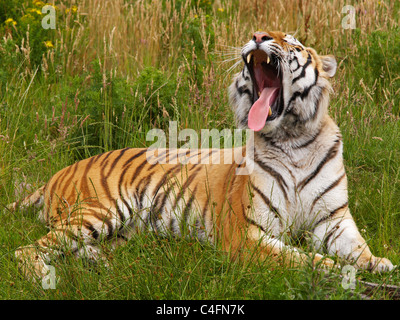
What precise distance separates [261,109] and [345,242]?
93 cm

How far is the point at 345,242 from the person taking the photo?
3506 mm

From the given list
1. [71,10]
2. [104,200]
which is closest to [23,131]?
[104,200]

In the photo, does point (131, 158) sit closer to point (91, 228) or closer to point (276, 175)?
point (91, 228)

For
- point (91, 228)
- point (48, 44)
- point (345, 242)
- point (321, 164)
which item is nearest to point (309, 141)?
point (321, 164)

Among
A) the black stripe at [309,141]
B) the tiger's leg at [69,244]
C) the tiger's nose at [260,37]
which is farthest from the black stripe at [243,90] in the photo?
the tiger's leg at [69,244]

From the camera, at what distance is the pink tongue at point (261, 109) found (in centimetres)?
358

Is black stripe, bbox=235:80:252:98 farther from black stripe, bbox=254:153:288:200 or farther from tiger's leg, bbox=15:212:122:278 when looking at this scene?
tiger's leg, bbox=15:212:122:278

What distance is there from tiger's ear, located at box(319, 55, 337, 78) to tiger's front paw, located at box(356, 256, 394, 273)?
1.19m

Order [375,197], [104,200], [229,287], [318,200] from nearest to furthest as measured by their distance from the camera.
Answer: [229,287]
[318,200]
[104,200]
[375,197]

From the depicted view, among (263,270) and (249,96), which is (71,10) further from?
(263,270)

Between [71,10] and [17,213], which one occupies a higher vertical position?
[71,10]

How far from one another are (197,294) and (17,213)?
1.81 m

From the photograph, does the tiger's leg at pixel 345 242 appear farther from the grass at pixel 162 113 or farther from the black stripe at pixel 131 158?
the black stripe at pixel 131 158

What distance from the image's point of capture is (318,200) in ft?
11.8
